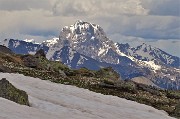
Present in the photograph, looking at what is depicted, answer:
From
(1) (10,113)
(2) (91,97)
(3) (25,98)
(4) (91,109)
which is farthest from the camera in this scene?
(2) (91,97)

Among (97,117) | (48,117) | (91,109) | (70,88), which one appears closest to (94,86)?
(70,88)

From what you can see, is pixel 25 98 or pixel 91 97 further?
pixel 91 97

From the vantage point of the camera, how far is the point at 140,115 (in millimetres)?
34500

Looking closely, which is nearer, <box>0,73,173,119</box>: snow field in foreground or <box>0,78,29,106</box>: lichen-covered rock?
<box>0,73,173,119</box>: snow field in foreground

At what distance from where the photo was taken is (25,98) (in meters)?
28.4

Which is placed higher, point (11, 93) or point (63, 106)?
point (11, 93)

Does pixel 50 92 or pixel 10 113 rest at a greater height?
pixel 50 92

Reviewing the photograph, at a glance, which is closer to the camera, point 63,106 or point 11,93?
point 11,93

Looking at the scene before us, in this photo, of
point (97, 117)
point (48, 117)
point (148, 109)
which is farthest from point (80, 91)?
point (48, 117)

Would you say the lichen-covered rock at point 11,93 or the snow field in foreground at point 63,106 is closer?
the snow field in foreground at point 63,106

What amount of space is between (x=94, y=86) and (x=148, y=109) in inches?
803

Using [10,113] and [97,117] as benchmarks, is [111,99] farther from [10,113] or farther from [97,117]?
[10,113]

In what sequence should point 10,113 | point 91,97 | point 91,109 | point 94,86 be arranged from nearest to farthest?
point 10,113, point 91,109, point 91,97, point 94,86

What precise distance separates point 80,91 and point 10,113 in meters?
20.9
